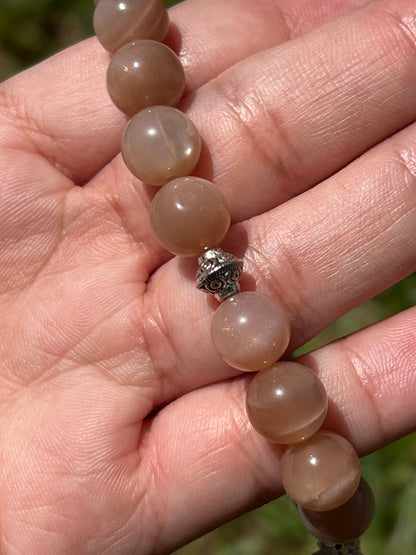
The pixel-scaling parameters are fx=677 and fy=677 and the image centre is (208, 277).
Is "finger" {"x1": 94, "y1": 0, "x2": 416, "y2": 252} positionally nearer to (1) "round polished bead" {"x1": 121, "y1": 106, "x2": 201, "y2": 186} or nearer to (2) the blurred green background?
(1) "round polished bead" {"x1": 121, "y1": 106, "x2": 201, "y2": 186}

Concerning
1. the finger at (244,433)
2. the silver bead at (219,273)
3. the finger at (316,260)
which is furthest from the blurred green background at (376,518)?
the silver bead at (219,273)

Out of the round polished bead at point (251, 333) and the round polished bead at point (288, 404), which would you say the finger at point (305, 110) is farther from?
the round polished bead at point (288, 404)

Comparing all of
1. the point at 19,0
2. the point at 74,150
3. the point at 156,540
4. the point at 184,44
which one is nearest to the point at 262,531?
the point at 156,540

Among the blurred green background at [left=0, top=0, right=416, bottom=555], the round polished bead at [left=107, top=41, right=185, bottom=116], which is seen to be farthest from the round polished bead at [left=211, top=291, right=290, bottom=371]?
the blurred green background at [left=0, top=0, right=416, bottom=555]

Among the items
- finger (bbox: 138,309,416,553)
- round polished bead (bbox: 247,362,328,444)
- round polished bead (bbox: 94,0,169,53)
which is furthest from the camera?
round polished bead (bbox: 94,0,169,53)

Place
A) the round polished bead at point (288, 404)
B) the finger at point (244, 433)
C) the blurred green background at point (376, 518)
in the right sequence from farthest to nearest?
the blurred green background at point (376, 518), the finger at point (244, 433), the round polished bead at point (288, 404)

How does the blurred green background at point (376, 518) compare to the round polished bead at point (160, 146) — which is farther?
the blurred green background at point (376, 518)
